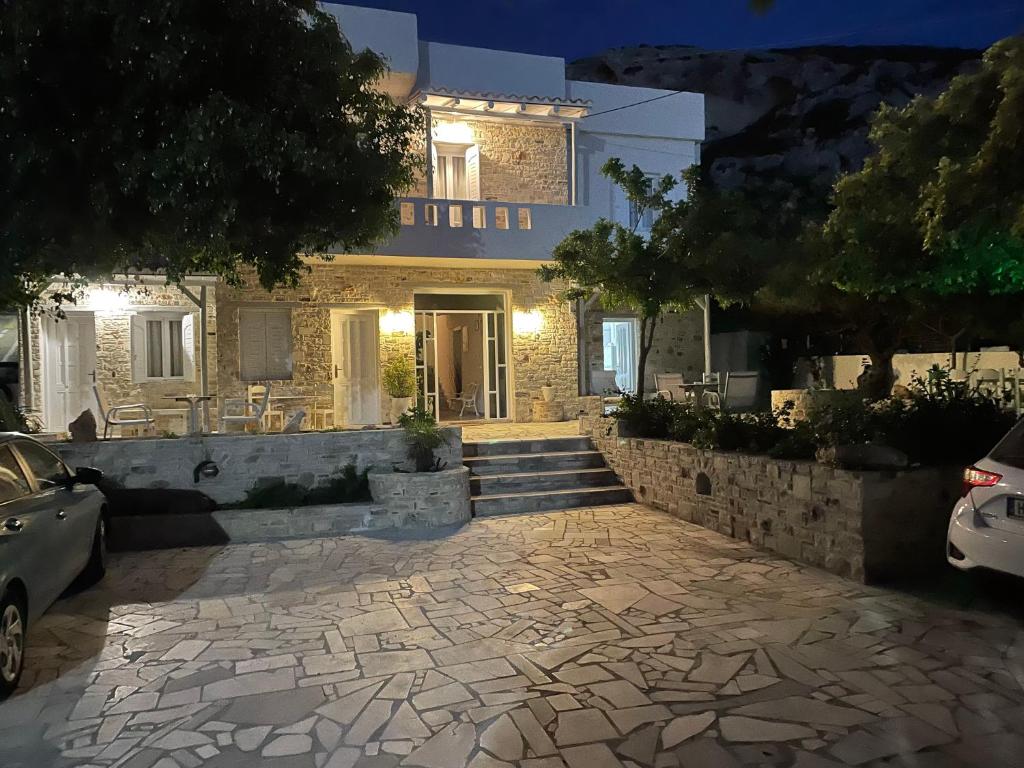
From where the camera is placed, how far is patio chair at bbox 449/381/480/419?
50.1 ft

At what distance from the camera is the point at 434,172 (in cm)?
1449

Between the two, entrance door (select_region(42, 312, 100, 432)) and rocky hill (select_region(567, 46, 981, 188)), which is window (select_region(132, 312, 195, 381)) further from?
rocky hill (select_region(567, 46, 981, 188))

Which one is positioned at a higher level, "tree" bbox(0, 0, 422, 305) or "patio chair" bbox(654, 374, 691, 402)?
"tree" bbox(0, 0, 422, 305)

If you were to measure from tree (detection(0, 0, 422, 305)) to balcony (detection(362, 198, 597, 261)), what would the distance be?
18.1ft

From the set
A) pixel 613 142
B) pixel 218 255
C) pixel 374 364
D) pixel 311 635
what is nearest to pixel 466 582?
pixel 311 635

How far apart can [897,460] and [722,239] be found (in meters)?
4.45

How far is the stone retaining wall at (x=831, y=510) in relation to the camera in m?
6.14

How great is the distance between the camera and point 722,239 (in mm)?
9781

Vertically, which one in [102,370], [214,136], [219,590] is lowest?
[219,590]

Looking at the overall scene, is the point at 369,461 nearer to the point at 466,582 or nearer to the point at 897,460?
the point at 466,582

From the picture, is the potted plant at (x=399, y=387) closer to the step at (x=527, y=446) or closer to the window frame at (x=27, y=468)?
the step at (x=527, y=446)

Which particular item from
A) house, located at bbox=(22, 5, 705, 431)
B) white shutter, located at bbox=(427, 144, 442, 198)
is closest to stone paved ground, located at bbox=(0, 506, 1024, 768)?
house, located at bbox=(22, 5, 705, 431)

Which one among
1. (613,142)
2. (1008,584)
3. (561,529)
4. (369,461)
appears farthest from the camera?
(613,142)

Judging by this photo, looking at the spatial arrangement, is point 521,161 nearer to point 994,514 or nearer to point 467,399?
point 467,399
